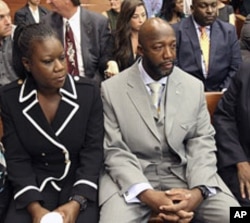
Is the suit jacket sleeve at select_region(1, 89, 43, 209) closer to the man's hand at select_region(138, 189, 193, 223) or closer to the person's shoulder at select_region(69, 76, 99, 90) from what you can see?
the person's shoulder at select_region(69, 76, 99, 90)

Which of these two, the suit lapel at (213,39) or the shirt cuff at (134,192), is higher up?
the suit lapel at (213,39)

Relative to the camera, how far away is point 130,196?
2.11 metres

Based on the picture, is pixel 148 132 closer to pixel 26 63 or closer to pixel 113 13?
pixel 26 63

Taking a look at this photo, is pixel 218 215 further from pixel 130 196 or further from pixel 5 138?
pixel 5 138

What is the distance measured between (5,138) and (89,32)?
4.35 ft

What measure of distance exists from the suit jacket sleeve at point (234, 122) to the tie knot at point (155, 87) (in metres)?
0.36

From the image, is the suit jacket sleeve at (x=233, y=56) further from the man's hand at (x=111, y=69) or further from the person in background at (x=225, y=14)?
the person in background at (x=225, y=14)

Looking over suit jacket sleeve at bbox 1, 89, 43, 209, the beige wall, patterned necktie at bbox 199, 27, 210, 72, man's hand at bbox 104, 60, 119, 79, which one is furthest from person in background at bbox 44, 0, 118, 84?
the beige wall

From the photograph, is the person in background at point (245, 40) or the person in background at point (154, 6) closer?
the person in background at point (245, 40)

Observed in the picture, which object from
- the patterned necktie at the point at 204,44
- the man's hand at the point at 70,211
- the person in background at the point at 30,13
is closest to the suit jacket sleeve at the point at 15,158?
the man's hand at the point at 70,211

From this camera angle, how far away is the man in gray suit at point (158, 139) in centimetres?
212

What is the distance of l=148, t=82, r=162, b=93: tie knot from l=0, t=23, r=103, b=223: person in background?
26 centimetres

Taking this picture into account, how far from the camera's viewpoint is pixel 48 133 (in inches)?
83.3

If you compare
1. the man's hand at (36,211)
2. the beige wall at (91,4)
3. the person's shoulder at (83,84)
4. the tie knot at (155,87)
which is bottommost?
the beige wall at (91,4)
